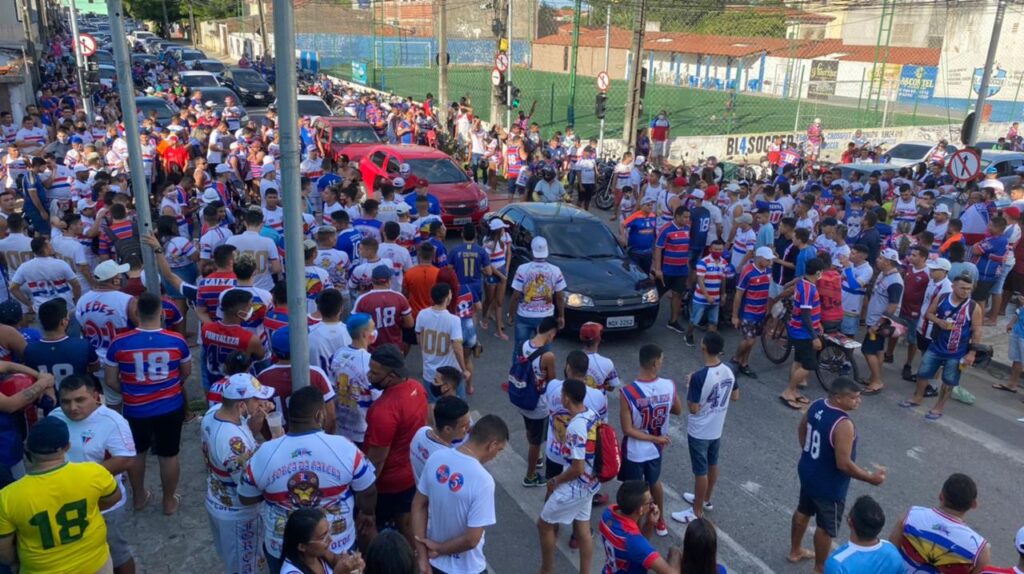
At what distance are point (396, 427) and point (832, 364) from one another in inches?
250

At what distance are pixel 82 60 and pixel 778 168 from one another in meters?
18.4

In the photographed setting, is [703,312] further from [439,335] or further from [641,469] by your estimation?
[641,469]

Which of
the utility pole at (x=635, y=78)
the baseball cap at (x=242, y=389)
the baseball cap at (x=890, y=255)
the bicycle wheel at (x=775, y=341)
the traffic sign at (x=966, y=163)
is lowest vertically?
the bicycle wheel at (x=775, y=341)

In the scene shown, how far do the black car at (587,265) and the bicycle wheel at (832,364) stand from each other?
2.22 m

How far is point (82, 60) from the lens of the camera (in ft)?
57.2

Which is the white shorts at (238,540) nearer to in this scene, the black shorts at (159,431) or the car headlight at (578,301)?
the black shorts at (159,431)

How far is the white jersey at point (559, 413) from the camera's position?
536 cm

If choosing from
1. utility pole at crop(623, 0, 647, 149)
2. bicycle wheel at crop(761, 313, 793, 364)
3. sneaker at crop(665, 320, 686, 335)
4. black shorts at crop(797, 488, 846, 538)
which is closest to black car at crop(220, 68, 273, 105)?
utility pole at crop(623, 0, 647, 149)

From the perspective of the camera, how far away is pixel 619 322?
991 cm

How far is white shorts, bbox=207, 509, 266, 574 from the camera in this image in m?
4.56

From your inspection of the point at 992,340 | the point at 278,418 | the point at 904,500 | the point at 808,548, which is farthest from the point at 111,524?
the point at 992,340

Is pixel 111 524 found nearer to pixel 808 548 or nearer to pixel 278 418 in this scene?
pixel 278 418

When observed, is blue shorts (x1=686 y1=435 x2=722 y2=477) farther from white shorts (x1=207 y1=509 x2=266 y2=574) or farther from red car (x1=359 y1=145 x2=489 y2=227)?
red car (x1=359 y1=145 x2=489 y2=227)

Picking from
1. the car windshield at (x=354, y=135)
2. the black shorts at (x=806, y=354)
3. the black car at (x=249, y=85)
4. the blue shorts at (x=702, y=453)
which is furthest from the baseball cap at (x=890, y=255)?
the black car at (x=249, y=85)
